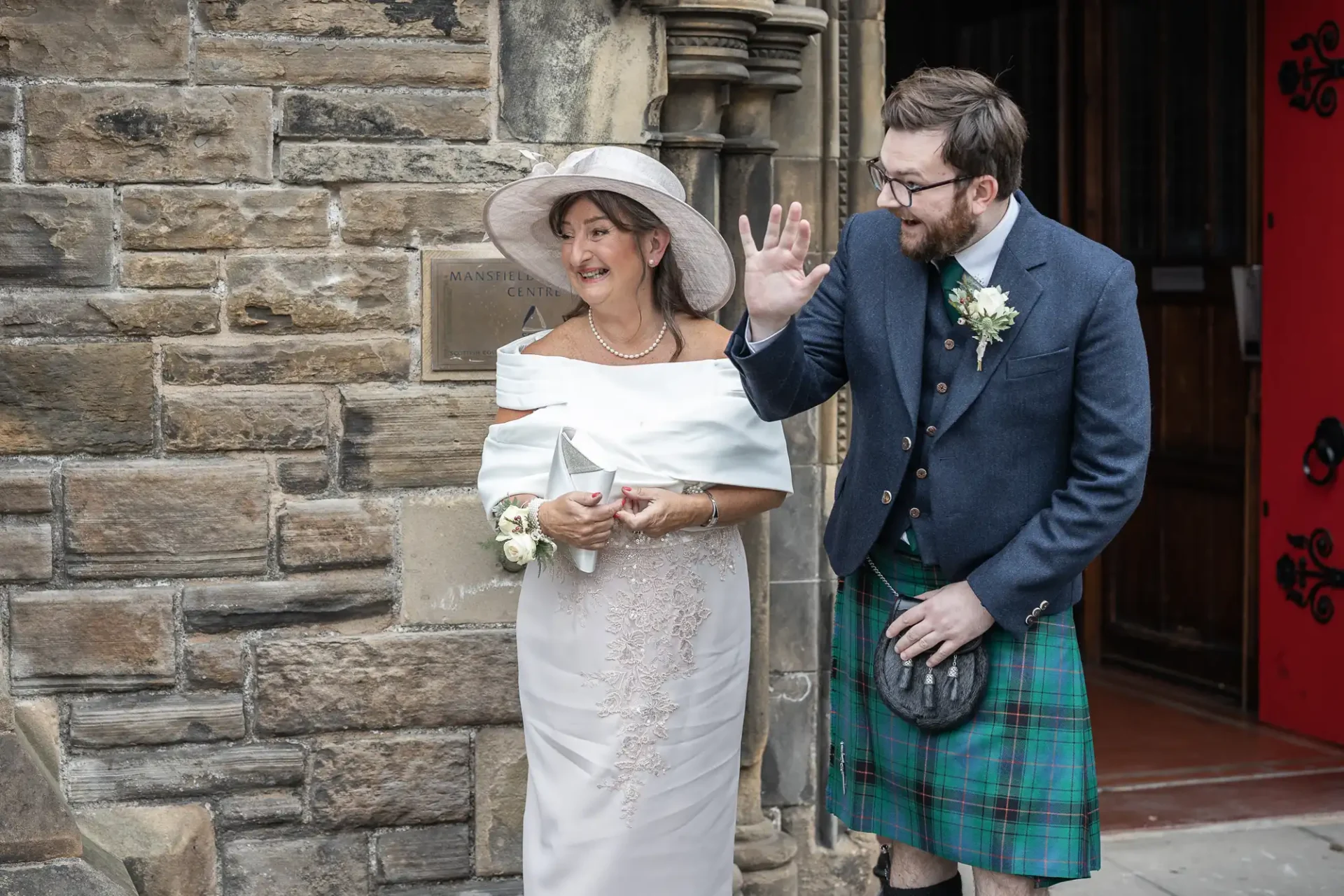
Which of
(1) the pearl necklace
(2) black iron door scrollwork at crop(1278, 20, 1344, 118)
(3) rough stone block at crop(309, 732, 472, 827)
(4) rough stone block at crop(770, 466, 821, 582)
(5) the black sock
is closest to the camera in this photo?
(5) the black sock

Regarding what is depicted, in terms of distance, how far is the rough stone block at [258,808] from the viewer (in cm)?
368

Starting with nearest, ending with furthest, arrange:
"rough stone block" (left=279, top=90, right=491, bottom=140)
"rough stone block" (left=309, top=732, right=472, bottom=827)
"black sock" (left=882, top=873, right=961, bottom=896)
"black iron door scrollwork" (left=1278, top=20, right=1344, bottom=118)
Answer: "black sock" (left=882, top=873, right=961, bottom=896)
"rough stone block" (left=279, top=90, right=491, bottom=140)
"rough stone block" (left=309, top=732, right=472, bottom=827)
"black iron door scrollwork" (left=1278, top=20, right=1344, bottom=118)

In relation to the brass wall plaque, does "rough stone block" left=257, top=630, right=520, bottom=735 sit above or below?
below

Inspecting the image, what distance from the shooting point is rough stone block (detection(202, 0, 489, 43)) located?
11.6ft

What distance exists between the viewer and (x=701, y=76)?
12.4 feet

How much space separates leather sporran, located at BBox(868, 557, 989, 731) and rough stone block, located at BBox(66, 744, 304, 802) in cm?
153

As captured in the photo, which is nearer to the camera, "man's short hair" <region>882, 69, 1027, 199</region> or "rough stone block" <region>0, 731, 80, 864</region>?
"man's short hair" <region>882, 69, 1027, 199</region>

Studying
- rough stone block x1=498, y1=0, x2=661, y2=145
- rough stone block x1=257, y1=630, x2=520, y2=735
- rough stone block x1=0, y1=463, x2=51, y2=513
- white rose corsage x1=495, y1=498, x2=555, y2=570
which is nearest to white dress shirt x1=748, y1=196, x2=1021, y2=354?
white rose corsage x1=495, y1=498, x2=555, y2=570

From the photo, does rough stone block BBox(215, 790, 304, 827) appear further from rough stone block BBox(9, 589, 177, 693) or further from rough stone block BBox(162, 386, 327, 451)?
rough stone block BBox(162, 386, 327, 451)

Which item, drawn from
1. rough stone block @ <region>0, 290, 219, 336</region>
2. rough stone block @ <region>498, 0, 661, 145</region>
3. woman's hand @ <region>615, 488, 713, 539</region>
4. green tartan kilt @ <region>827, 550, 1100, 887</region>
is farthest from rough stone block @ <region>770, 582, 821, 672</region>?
rough stone block @ <region>0, 290, 219, 336</region>

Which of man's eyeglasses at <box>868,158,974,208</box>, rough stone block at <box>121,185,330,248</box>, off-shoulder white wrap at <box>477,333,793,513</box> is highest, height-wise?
rough stone block at <box>121,185,330,248</box>

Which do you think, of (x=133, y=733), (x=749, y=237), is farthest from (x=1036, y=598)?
(x=133, y=733)

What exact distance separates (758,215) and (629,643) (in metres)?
1.36

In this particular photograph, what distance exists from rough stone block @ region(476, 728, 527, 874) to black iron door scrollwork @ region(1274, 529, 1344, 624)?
2.92 meters
